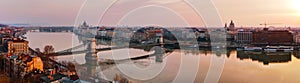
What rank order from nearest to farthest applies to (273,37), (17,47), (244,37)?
(17,47), (273,37), (244,37)

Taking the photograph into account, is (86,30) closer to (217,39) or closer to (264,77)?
(217,39)

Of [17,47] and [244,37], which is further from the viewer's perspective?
[244,37]

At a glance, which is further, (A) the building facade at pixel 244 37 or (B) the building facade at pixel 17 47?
(A) the building facade at pixel 244 37

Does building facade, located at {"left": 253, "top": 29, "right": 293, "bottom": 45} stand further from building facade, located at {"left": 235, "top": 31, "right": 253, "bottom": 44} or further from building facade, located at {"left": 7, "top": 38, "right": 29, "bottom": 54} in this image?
building facade, located at {"left": 7, "top": 38, "right": 29, "bottom": 54}

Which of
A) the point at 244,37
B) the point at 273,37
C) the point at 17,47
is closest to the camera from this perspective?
the point at 17,47

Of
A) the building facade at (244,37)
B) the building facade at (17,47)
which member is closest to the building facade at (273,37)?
the building facade at (244,37)

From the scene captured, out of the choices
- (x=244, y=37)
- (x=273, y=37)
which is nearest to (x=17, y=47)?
(x=244, y=37)

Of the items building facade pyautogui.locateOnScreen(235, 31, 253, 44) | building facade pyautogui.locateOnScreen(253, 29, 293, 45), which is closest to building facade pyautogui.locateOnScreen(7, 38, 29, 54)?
building facade pyautogui.locateOnScreen(235, 31, 253, 44)

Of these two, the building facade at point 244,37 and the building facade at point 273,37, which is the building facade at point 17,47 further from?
the building facade at point 273,37

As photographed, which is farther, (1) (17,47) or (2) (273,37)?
(2) (273,37)

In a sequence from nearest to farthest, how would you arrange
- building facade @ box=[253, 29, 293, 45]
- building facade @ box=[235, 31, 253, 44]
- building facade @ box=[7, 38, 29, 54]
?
building facade @ box=[7, 38, 29, 54] < building facade @ box=[253, 29, 293, 45] < building facade @ box=[235, 31, 253, 44]

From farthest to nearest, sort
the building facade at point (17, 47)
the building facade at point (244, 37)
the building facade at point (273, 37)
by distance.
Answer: the building facade at point (244, 37), the building facade at point (273, 37), the building facade at point (17, 47)

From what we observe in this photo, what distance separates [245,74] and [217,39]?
622cm

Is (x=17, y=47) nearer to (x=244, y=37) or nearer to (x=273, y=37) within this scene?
(x=244, y=37)
